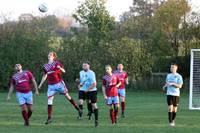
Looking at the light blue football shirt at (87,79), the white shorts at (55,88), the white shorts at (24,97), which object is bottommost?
the white shorts at (24,97)

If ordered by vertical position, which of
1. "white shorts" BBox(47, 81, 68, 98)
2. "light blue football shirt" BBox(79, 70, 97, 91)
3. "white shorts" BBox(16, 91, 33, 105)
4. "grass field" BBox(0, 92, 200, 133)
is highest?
"light blue football shirt" BBox(79, 70, 97, 91)

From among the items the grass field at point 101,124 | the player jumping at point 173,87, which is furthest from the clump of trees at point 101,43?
the player jumping at point 173,87

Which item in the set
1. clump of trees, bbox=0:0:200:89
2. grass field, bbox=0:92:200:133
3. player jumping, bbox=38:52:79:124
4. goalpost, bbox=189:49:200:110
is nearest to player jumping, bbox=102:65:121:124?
grass field, bbox=0:92:200:133

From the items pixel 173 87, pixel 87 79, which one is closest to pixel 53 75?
pixel 87 79

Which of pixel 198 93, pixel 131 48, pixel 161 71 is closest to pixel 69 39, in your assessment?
pixel 131 48

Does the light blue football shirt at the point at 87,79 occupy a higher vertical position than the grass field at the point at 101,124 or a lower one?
higher

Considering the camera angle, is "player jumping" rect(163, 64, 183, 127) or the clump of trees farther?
the clump of trees

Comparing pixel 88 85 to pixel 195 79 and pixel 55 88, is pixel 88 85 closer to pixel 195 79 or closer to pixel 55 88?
pixel 55 88

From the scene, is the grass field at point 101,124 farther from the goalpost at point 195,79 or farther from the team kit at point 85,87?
the goalpost at point 195,79

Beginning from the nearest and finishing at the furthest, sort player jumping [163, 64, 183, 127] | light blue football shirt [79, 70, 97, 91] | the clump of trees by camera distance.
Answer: player jumping [163, 64, 183, 127] → light blue football shirt [79, 70, 97, 91] → the clump of trees

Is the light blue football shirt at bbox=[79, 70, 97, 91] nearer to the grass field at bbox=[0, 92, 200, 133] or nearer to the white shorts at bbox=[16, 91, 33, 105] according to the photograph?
the grass field at bbox=[0, 92, 200, 133]

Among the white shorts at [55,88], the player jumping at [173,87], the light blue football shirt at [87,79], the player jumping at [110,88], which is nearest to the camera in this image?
the player jumping at [173,87]

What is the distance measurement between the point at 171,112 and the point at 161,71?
115ft

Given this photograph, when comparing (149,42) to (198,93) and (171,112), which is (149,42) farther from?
(171,112)
